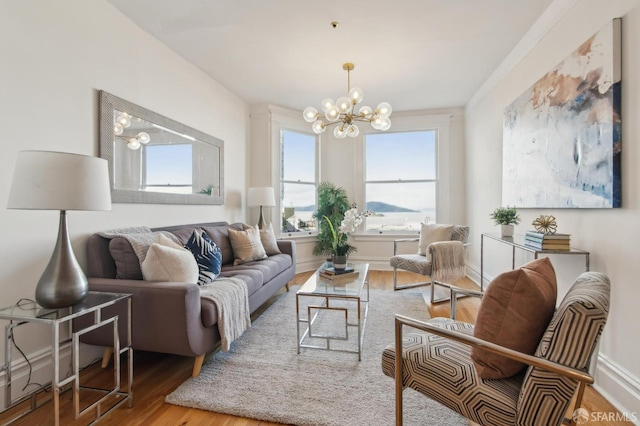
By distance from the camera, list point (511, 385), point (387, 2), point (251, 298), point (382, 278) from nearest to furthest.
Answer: point (511, 385) < point (387, 2) < point (251, 298) < point (382, 278)

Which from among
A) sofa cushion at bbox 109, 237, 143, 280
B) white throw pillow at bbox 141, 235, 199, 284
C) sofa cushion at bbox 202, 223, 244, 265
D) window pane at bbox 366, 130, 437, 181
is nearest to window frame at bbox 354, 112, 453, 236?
window pane at bbox 366, 130, 437, 181

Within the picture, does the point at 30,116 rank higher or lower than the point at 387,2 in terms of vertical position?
lower

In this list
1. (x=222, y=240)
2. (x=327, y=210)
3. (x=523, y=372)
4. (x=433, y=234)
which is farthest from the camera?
(x=327, y=210)

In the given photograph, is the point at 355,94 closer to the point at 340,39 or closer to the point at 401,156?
the point at 340,39

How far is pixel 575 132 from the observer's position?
2021mm

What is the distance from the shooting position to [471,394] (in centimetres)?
114

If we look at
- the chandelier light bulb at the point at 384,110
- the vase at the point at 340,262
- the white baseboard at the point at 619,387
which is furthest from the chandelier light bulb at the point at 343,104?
the white baseboard at the point at 619,387

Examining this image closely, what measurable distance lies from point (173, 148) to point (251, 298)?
1.74 meters

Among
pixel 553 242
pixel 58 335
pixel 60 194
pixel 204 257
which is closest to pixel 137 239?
pixel 204 257

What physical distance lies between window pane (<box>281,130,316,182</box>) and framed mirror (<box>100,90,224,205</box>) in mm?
1344

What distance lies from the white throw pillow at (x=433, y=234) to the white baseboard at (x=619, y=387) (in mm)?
2103

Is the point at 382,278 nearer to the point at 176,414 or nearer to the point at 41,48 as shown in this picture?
the point at 176,414

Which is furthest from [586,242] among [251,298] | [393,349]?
[251,298]

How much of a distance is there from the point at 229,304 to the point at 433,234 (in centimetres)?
280
